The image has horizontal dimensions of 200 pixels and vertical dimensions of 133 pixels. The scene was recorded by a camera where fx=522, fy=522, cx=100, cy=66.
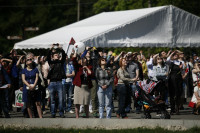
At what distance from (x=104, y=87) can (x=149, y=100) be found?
67.0 inches

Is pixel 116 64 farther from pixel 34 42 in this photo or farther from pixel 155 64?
pixel 34 42

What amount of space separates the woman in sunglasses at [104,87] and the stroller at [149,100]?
125cm

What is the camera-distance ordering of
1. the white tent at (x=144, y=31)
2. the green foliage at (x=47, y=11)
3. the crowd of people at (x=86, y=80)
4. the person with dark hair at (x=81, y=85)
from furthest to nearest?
the green foliage at (x=47, y=11)
the white tent at (x=144, y=31)
the crowd of people at (x=86, y=80)
the person with dark hair at (x=81, y=85)

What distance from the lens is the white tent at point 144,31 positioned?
22.2 m

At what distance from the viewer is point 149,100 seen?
15.7 meters

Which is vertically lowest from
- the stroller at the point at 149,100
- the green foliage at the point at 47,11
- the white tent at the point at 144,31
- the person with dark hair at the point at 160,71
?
the stroller at the point at 149,100

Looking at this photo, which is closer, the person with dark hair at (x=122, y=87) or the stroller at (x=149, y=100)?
the stroller at (x=149, y=100)

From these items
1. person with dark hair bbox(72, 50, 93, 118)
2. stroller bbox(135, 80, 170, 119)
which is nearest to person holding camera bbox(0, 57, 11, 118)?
person with dark hair bbox(72, 50, 93, 118)

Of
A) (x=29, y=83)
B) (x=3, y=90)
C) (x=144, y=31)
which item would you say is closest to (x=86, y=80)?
(x=29, y=83)

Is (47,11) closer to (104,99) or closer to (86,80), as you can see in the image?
(104,99)

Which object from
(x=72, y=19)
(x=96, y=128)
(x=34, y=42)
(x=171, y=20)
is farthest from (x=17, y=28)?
(x=96, y=128)

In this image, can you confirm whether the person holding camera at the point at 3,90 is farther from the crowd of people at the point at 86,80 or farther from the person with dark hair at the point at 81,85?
the person with dark hair at the point at 81,85

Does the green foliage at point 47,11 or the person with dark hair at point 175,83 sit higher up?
the green foliage at point 47,11

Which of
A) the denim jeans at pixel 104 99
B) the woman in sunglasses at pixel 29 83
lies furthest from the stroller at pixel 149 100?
the woman in sunglasses at pixel 29 83
